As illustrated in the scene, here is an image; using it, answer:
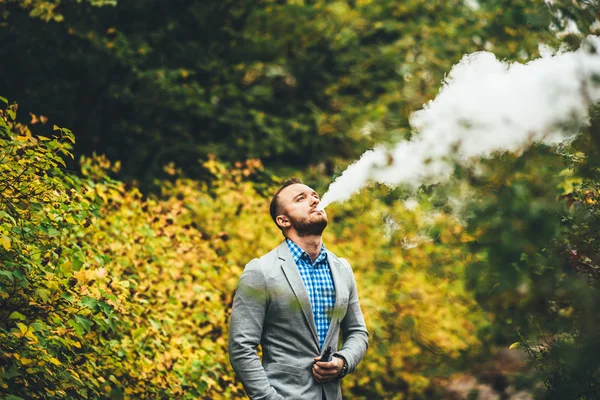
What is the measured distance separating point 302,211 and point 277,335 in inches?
25.7

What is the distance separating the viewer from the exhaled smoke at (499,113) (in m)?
1.46

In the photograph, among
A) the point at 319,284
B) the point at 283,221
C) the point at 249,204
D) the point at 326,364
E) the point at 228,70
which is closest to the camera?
the point at 326,364

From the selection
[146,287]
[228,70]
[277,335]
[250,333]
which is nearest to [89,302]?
[250,333]

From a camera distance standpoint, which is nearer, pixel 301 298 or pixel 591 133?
pixel 591 133

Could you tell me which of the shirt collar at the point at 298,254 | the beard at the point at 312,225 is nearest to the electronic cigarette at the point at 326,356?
the shirt collar at the point at 298,254

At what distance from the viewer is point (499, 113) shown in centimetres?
163

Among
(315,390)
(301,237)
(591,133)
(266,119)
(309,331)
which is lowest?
(315,390)

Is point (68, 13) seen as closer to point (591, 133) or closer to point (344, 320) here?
point (344, 320)

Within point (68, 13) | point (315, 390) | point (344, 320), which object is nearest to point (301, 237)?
point (344, 320)

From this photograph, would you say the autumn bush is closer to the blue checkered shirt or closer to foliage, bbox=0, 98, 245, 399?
foliage, bbox=0, 98, 245, 399

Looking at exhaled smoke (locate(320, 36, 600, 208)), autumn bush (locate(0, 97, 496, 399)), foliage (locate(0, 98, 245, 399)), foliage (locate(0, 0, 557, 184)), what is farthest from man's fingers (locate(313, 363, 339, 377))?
foliage (locate(0, 0, 557, 184))

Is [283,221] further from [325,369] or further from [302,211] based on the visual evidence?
[325,369]

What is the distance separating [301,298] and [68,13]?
592 cm

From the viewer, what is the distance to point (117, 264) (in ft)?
15.8
